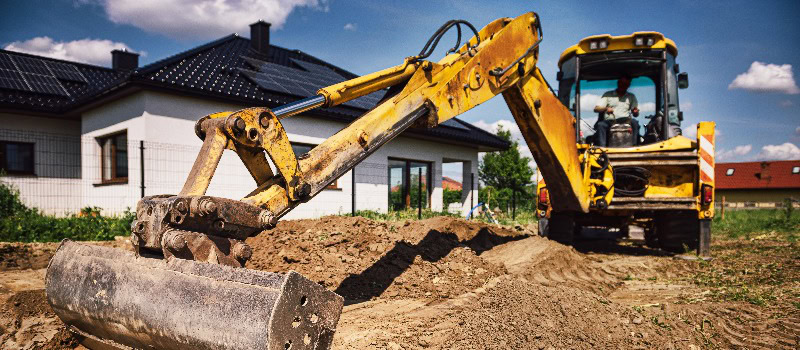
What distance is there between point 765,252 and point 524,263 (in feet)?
15.2

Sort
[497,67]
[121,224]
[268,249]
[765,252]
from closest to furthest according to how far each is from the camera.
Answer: [497,67]
[268,249]
[765,252]
[121,224]

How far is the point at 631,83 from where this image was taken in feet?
25.5

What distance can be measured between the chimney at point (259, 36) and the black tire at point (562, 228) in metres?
11.1

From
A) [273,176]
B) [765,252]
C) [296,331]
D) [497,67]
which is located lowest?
[765,252]

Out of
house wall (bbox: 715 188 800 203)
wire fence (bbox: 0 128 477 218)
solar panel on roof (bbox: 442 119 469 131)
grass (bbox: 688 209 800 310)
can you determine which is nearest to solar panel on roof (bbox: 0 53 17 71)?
wire fence (bbox: 0 128 477 218)

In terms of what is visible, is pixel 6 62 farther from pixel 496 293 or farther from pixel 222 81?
pixel 496 293

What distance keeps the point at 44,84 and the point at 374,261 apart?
479 inches

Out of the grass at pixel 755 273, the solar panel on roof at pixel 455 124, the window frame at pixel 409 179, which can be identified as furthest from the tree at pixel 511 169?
the grass at pixel 755 273

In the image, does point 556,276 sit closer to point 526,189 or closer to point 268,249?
point 268,249

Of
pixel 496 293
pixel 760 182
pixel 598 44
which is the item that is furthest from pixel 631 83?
pixel 760 182

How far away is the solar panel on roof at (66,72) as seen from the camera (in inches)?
563

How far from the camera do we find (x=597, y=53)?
7500mm

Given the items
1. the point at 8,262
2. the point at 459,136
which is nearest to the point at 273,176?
the point at 8,262

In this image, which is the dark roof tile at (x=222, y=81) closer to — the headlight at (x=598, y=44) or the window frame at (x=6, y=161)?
the window frame at (x=6, y=161)
